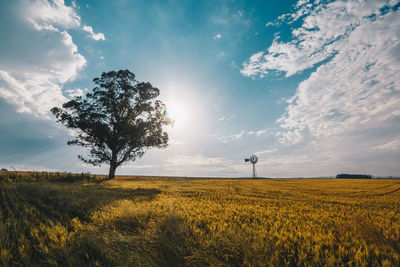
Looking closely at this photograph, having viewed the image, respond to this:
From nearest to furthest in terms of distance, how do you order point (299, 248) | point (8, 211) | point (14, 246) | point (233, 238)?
point (299, 248) < point (233, 238) < point (14, 246) < point (8, 211)

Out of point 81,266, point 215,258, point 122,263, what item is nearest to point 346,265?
point 215,258

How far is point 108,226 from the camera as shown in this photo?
15.1 feet

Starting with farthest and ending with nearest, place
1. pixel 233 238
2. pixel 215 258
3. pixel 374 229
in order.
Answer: pixel 374 229 → pixel 233 238 → pixel 215 258

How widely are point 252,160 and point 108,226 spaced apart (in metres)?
62.8

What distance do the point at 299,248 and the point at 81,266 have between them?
3862 mm

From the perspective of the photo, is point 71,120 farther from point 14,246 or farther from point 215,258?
point 215,258

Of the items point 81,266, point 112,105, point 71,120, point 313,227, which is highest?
point 112,105

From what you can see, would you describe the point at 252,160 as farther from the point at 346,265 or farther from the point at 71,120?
the point at 346,265

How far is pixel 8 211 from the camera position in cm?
559

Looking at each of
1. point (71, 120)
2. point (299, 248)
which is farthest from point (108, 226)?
point (71, 120)

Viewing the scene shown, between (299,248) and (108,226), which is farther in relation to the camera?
(108,226)

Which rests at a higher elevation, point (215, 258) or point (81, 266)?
point (215, 258)

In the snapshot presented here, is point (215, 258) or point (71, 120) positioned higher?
point (71, 120)

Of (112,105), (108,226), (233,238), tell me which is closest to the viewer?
(233,238)
